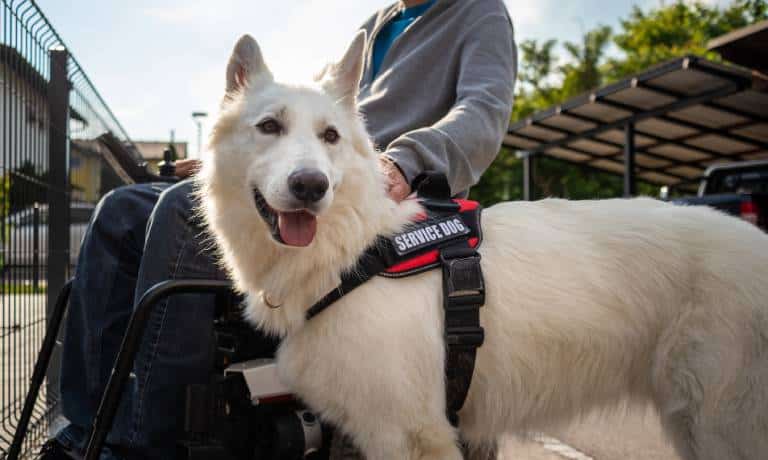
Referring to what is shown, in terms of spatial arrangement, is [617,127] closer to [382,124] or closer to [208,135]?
[382,124]

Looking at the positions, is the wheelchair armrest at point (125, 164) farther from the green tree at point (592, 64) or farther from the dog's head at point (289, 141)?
the green tree at point (592, 64)

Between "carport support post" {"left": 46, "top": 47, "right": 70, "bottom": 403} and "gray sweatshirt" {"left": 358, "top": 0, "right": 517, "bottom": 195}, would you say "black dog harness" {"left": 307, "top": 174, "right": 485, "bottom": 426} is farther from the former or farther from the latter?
"carport support post" {"left": 46, "top": 47, "right": 70, "bottom": 403}

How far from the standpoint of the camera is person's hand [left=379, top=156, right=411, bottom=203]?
2.61 m

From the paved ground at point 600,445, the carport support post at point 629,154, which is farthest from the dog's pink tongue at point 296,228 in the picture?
the carport support post at point 629,154

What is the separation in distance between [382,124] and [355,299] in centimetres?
139

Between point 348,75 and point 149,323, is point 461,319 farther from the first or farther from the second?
point 149,323

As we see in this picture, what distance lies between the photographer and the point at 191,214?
261 centimetres

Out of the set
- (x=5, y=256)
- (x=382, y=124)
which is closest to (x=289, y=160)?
(x=382, y=124)

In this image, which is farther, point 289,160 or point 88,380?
point 88,380

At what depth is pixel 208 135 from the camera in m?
2.53

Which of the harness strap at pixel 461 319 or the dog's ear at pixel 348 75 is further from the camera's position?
the dog's ear at pixel 348 75

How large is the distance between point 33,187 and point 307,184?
2819mm

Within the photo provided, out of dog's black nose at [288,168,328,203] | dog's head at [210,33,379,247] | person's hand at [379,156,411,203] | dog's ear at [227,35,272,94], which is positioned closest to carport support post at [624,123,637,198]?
person's hand at [379,156,411,203]

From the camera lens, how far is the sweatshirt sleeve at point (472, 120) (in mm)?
2672
